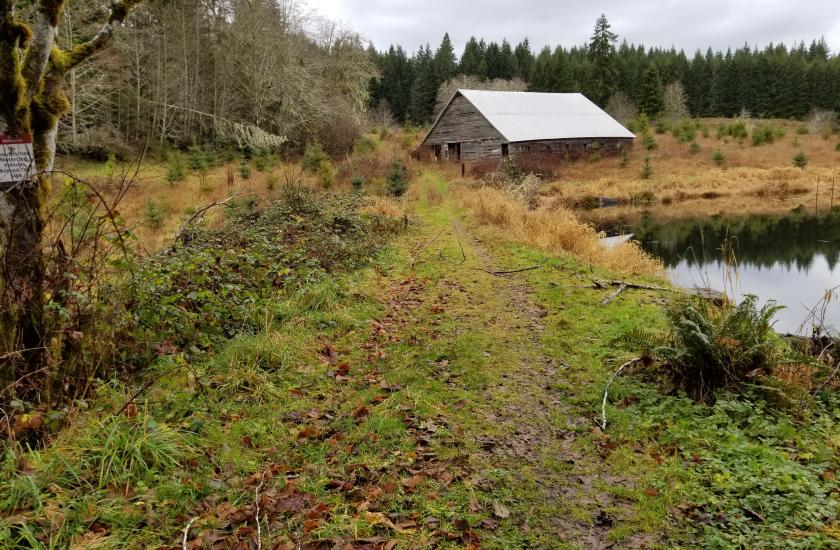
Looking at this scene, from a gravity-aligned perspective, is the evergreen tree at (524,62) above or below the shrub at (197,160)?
above

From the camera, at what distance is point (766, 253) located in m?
17.4

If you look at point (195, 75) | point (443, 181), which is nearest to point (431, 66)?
point (195, 75)

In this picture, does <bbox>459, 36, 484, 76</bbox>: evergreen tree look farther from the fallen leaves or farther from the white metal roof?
the fallen leaves

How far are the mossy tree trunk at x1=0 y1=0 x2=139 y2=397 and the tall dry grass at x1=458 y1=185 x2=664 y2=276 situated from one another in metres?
9.45

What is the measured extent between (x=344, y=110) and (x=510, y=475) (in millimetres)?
33000

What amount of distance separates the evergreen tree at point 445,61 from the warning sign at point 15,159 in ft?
225

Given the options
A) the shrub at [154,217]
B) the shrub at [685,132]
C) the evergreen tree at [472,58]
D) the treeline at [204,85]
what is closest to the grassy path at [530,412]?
the shrub at [154,217]

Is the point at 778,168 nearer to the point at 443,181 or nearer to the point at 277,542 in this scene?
the point at 443,181

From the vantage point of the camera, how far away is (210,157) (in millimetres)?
27125

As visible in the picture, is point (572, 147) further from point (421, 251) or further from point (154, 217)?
point (154, 217)

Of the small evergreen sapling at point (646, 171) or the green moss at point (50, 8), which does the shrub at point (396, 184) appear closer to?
the green moss at point (50, 8)

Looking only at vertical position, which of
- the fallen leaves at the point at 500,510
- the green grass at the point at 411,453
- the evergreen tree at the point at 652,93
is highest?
the evergreen tree at the point at 652,93

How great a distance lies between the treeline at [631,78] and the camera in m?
63.2

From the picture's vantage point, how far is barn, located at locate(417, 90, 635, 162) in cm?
3359
